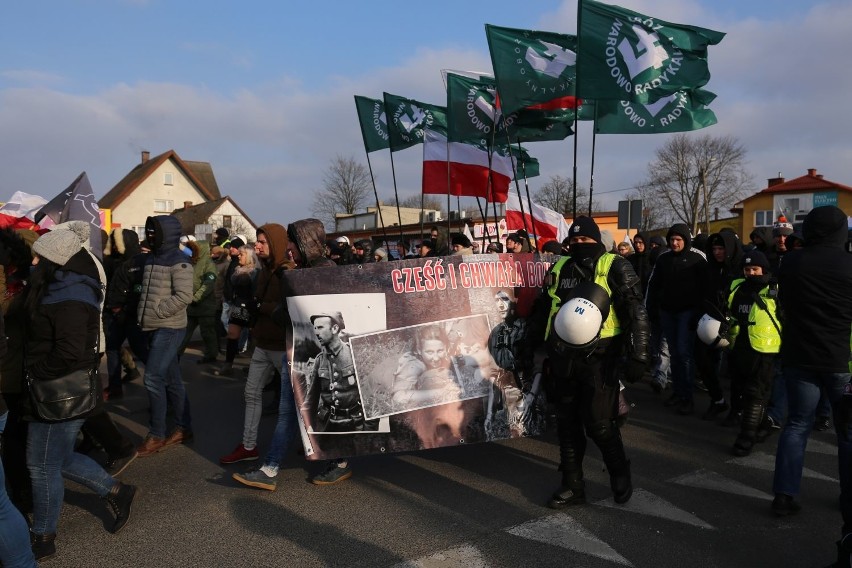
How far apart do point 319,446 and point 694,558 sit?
238 cm

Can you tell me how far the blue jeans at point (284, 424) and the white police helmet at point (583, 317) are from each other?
1.94 metres

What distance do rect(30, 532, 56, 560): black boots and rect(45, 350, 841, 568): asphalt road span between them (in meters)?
0.06

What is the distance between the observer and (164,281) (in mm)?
5406

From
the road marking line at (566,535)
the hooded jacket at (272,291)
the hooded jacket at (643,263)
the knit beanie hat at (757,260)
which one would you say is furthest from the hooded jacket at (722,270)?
the hooded jacket at (272,291)

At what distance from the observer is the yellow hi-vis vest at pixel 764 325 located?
5.46 m

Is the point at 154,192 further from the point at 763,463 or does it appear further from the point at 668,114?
the point at 763,463

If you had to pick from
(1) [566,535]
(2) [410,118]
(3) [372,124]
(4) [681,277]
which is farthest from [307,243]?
(3) [372,124]

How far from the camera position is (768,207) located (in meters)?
56.4

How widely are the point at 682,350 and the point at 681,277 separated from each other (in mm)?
769

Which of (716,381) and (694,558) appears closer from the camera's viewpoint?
(694,558)

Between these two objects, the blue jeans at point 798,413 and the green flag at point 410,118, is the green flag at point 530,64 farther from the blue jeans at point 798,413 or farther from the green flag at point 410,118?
the blue jeans at point 798,413

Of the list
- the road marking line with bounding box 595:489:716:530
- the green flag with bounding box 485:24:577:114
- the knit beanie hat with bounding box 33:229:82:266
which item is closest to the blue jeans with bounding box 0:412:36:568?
the knit beanie hat with bounding box 33:229:82:266

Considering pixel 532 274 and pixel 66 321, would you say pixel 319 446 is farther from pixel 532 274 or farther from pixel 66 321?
pixel 532 274

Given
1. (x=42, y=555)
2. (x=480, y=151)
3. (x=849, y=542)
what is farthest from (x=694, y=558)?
(x=480, y=151)
